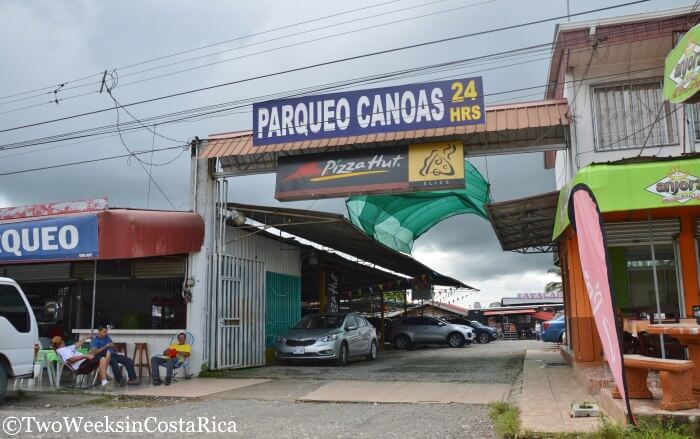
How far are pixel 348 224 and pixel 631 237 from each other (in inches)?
255

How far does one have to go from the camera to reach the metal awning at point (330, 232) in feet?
48.3

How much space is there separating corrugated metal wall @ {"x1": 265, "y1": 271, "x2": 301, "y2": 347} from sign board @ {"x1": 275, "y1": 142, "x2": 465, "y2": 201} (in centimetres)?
447

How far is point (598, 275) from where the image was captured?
226 inches

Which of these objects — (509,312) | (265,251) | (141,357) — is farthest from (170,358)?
(509,312)

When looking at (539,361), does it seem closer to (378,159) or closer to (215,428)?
(378,159)

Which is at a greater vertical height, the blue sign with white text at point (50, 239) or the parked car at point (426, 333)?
the blue sign with white text at point (50, 239)

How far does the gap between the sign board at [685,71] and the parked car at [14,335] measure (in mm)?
10963

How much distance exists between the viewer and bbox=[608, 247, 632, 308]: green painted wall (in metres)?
13.1

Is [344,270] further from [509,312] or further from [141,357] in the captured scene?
[509,312]

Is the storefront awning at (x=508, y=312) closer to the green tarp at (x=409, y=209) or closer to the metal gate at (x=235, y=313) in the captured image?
the green tarp at (x=409, y=209)

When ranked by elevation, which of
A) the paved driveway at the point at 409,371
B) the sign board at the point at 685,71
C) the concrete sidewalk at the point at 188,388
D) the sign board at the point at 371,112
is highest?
the sign board at the point at 371,112

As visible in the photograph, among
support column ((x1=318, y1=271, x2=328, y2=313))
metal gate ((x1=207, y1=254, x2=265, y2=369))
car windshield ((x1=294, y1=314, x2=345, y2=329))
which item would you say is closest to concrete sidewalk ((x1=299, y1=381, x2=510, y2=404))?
metal gate ((x1=207, y1=254, x2=265, y2=369))

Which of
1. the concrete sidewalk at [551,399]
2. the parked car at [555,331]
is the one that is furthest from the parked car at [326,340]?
the parked car at [555,331]

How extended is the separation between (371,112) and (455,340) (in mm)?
15562
